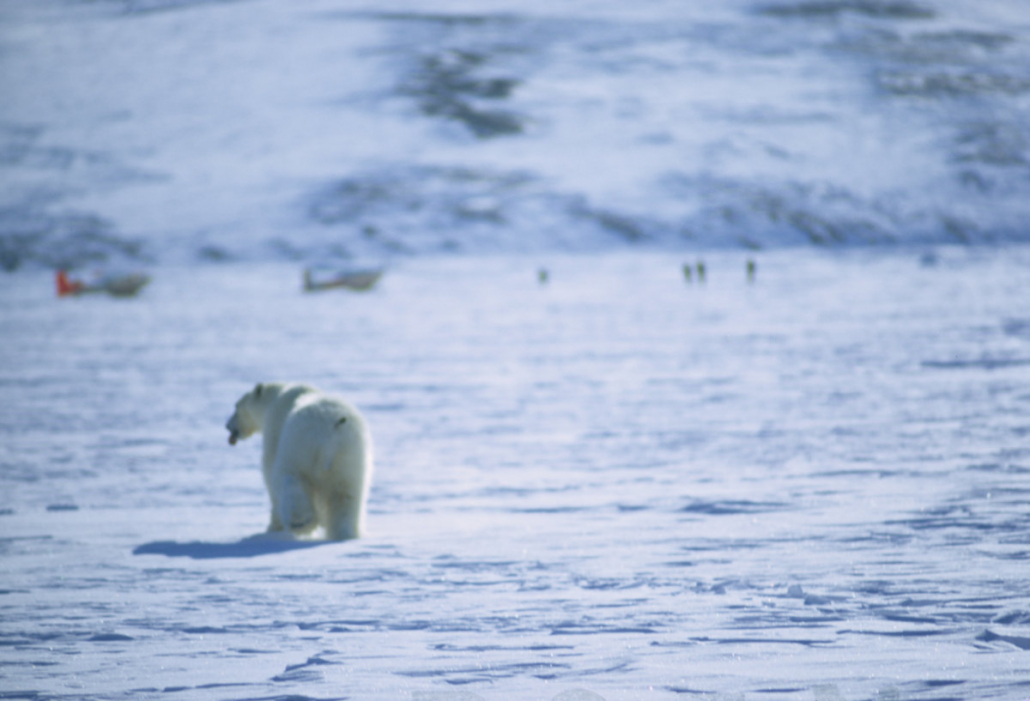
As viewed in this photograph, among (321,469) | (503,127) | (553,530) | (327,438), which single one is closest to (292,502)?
(321,469)

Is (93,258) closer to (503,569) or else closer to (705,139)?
(705,139)

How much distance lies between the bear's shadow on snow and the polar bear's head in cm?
73

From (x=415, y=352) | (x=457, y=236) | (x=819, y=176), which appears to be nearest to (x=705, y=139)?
(x=819, y=176)

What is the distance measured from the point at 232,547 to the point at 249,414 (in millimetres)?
1067

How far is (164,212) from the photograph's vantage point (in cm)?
6881

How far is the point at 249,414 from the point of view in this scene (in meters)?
6.30

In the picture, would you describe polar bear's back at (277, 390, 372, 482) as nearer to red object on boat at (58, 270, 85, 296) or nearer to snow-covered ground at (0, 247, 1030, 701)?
snow-covered ground at (0, 247, 1030, 701)

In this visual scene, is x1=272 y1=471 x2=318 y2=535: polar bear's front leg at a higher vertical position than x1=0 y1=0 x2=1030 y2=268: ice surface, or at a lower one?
lower

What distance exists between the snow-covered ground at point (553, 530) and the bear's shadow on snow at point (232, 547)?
0.02 metres

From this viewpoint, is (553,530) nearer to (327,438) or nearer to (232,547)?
(327,438)

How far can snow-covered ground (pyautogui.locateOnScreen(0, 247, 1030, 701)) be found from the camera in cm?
348

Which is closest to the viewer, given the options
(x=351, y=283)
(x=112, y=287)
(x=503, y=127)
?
(x=112, y=287)

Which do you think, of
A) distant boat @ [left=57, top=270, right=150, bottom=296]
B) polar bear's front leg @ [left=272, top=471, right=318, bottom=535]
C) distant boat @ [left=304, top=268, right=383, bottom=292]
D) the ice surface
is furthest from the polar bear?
the ice surface

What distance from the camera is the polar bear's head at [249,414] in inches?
241
